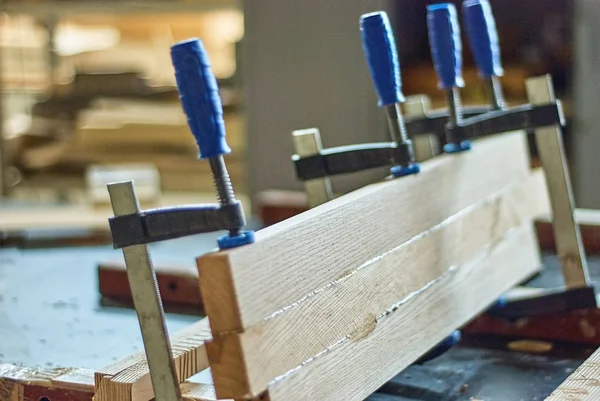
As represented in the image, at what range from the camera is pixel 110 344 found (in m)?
1.17

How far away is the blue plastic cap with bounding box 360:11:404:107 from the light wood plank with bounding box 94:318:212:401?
0.36 m

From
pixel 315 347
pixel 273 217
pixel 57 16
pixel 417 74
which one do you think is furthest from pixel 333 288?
pixel 57 16

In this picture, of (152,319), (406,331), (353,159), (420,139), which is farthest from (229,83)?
(152,319)

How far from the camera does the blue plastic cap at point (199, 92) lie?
0.67 meters

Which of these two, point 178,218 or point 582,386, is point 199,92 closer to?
point 178,218

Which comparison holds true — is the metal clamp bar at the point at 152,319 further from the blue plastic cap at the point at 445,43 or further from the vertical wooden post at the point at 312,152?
the blue plastic cap at the point at 445,43

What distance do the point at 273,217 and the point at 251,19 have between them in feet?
2.64

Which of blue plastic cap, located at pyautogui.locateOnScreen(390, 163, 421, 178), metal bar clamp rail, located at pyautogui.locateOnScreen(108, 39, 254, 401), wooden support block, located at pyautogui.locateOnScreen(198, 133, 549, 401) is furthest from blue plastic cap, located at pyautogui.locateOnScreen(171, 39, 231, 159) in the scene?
blue plastic cap, located at pyautogui.locateOnScreen(390, 163, 421, 178)

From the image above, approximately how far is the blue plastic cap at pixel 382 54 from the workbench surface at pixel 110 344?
0.36 metres

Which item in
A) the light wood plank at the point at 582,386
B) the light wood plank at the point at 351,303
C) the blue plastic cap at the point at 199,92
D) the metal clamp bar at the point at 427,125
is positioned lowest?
the light wood plank at the point at 582,386

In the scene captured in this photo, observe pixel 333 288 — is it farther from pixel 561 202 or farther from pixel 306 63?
pixel 306 63

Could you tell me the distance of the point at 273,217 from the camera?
1823mm

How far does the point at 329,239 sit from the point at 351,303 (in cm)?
8

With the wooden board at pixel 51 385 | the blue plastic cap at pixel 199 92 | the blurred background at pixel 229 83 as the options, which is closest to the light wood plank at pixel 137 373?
the wooden board at pixel 51 385
